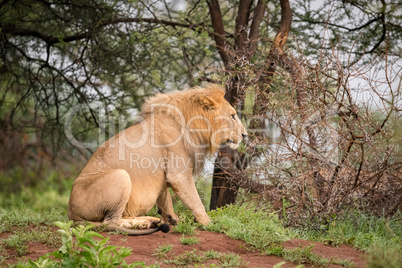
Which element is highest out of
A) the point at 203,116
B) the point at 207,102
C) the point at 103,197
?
the point at 207,102

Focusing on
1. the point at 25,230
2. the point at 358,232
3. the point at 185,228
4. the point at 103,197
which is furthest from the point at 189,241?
the point at 358,232

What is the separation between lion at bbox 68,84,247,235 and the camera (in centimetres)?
556

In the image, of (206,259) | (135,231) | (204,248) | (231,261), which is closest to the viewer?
(231,261)

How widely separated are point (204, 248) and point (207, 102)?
2101 millimetres

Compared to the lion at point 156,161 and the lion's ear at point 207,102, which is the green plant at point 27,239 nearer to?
the lion at point 156,161

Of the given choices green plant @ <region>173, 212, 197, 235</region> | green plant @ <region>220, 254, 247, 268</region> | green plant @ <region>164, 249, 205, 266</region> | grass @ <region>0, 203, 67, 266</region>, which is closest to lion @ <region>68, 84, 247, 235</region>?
green plant @ <region>173, 212, 197, 235</region>

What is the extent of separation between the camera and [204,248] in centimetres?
488

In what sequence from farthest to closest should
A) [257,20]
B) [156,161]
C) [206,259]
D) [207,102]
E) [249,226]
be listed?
[257,20] → [207,102] → [156,161] → [249,226] → [206,259]

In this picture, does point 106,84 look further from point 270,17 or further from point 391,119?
point 391,119

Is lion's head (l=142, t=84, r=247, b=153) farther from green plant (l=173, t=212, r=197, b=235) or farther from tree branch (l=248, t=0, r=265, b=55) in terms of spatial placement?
tree branch (l=248, t=0, r=265, b=55)

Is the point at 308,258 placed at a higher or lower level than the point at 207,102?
lower

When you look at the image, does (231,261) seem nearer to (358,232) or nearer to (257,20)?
(358,232)

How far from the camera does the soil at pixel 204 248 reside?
14.8 ft

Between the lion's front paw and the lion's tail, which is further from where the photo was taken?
the lion's front paw
